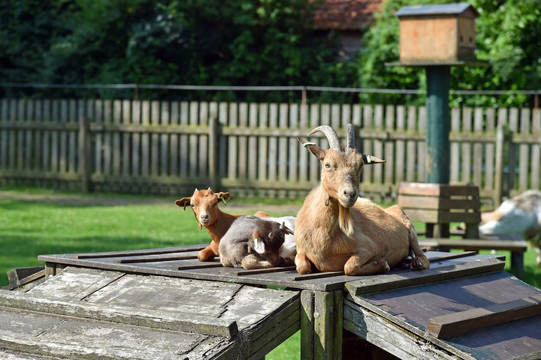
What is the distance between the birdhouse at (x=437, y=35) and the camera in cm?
1052

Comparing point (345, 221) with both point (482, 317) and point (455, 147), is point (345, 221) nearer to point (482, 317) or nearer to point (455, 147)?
point (482, 317)

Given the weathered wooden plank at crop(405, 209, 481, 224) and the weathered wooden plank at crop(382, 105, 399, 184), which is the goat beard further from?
the weathered wooden plank at crop(382, 105, 399, 184)

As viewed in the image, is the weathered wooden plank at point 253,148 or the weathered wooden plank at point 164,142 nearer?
the weathered wooden plank at point 253,148

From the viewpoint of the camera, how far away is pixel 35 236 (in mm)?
12141

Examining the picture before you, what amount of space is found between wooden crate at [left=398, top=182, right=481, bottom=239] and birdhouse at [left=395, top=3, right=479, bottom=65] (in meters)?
1.51

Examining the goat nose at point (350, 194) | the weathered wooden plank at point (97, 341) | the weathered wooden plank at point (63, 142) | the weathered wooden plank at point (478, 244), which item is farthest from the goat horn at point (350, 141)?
the weathered wooden plank at point (63, 142)

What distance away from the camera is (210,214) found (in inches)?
226

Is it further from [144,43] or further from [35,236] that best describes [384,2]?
[35,236]

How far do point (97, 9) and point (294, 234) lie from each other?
652 inches

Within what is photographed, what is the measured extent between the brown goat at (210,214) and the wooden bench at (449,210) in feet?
14.4

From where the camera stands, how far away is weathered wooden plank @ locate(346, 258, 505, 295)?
5047 mm

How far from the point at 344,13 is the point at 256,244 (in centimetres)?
1738

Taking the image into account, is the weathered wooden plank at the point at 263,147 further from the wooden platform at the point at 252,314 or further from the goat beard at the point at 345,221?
the goat beard at the point at 345,221

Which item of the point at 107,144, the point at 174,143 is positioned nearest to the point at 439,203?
the point at 174,143
